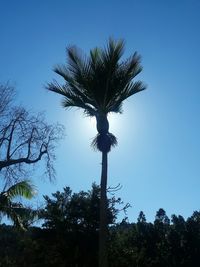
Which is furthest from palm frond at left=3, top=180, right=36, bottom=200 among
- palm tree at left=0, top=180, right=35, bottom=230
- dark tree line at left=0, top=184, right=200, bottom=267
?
dark tree line at left=0, top=184, right=200, bottom=267

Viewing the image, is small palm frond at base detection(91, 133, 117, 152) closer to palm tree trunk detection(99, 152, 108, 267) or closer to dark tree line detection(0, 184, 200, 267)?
palm tree trunk detection(99, 152, 108, 267)

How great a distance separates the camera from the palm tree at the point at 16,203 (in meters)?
13.6

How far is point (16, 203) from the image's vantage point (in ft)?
46.4

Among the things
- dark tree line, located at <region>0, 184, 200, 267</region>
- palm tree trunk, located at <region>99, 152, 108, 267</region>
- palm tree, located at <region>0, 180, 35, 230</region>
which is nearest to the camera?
palm tree trunk, located at <region>99, 152, 108, 267</region>

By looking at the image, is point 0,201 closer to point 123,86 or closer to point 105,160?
point 105,160

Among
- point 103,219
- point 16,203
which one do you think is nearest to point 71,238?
point 16,203

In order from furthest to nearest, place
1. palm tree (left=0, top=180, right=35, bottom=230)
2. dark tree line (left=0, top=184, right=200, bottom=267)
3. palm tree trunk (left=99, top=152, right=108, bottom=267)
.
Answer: dark tree line (left=0, top=184, right=200, bottom=267)
palm tree (left=0, top=180, right=35, bottom=230)
palm tree trunk (left=99, top=152, right=108, bottom=267)

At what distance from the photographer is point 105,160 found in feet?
42.1

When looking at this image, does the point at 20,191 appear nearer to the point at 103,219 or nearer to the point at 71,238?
the point at 103,219

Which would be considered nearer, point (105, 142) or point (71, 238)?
point (105, 142)

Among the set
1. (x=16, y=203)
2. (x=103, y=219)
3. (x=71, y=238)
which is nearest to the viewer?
(x=103, y=219)

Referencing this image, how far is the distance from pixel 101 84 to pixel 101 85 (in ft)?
0.10

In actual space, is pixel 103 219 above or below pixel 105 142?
below

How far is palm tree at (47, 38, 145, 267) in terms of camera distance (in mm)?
13117
